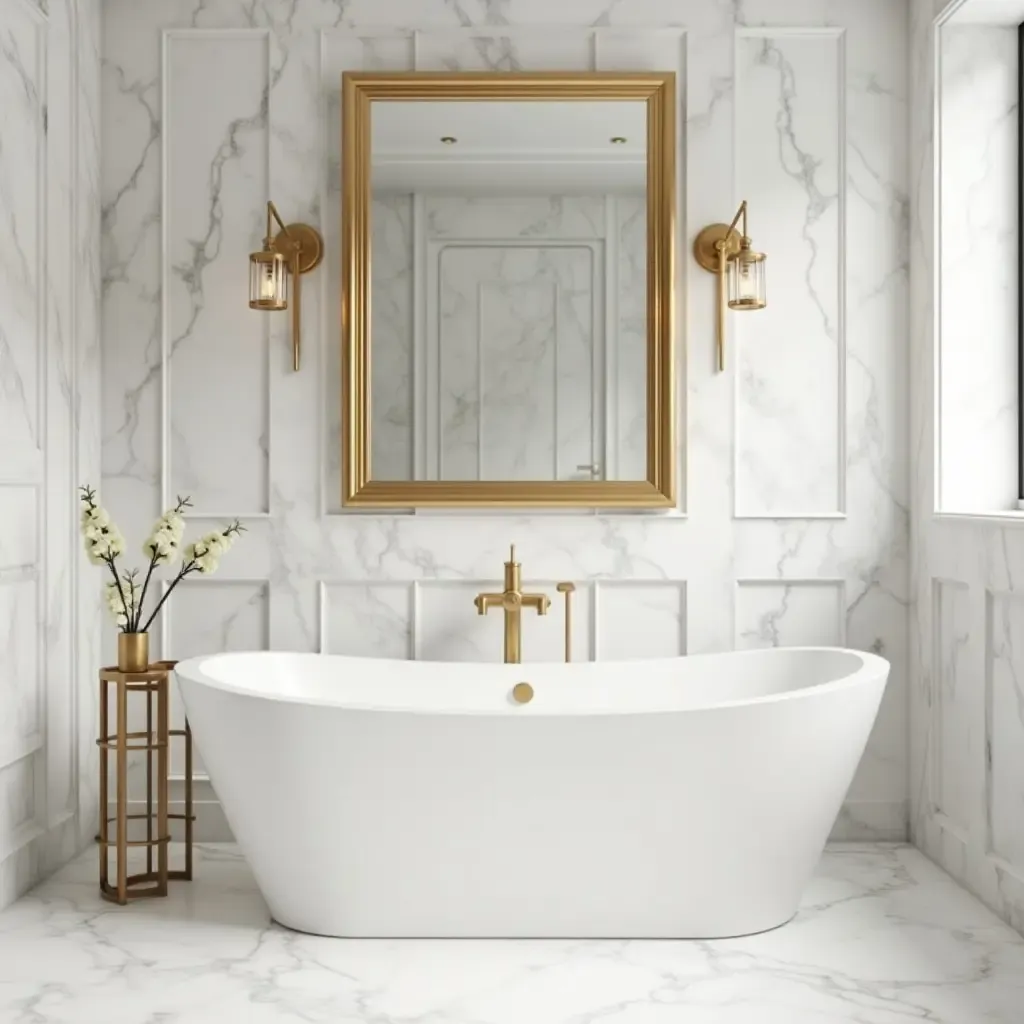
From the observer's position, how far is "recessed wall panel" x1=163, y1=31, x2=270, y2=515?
3.24 metres

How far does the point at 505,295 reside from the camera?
3.19 m

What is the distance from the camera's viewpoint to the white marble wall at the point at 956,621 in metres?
2.62

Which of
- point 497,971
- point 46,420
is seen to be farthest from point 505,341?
point 497,971

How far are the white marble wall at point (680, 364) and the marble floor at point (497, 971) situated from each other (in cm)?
79

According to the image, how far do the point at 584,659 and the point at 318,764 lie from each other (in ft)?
3.65

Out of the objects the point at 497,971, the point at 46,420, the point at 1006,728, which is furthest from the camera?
the point at 46,420

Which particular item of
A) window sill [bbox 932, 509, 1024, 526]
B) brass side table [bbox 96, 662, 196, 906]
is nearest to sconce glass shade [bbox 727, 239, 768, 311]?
window sill [bbox 932, 509, 1024, 526]

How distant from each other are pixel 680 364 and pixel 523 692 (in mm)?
1068

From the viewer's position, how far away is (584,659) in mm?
3264

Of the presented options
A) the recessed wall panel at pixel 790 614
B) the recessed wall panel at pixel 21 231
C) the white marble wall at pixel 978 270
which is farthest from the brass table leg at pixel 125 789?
the white marble wall at pixel 978 270

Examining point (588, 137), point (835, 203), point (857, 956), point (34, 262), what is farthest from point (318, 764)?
point (835, 203)

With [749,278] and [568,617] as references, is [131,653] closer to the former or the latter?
[568,617]

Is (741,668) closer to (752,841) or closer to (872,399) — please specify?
(752,841)

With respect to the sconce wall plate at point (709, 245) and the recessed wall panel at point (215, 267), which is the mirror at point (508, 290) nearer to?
the sconce wall plate at point (709, 245)
